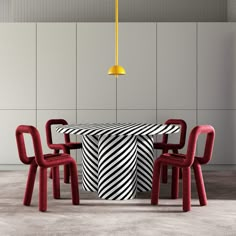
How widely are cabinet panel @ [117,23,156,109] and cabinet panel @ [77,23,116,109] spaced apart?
0.57 ft

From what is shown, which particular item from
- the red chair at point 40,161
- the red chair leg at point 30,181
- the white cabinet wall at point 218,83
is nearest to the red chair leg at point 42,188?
the red chair at point 40,161

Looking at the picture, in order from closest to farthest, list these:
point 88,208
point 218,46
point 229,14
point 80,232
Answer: point 80,232 < point 88,208 < point 218,46 < point 229,14

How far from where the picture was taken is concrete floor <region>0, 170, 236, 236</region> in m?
3.25

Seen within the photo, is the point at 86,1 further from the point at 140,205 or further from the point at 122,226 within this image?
the point at 122,226

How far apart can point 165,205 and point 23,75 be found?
12.1 ft

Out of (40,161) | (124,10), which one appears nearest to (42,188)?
(40,161)

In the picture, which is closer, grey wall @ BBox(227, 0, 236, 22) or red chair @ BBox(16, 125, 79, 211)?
red chair @ BBox(16, 125, 79, 211)

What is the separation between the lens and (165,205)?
4.12 meters

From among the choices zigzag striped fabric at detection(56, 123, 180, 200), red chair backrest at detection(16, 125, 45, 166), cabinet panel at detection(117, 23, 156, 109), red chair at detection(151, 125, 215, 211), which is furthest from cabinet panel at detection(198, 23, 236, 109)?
red chair backrest at detection(16, 125, 45, 166)

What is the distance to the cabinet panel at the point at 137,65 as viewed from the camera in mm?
6590

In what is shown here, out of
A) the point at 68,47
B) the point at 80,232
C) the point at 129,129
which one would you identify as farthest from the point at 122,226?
the point at 68,47

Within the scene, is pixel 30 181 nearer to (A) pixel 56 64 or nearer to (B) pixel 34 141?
(B) pixel 34 141

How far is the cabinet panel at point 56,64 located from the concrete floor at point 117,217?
7.20 feet

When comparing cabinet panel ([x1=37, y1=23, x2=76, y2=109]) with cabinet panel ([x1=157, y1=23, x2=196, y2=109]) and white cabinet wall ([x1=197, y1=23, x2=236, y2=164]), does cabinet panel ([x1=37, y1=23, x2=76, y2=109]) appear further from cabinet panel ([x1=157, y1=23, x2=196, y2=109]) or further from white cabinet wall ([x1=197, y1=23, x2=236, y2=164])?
white cabinet wall ([x1=197, y1=23, x2=236, y2=164])
